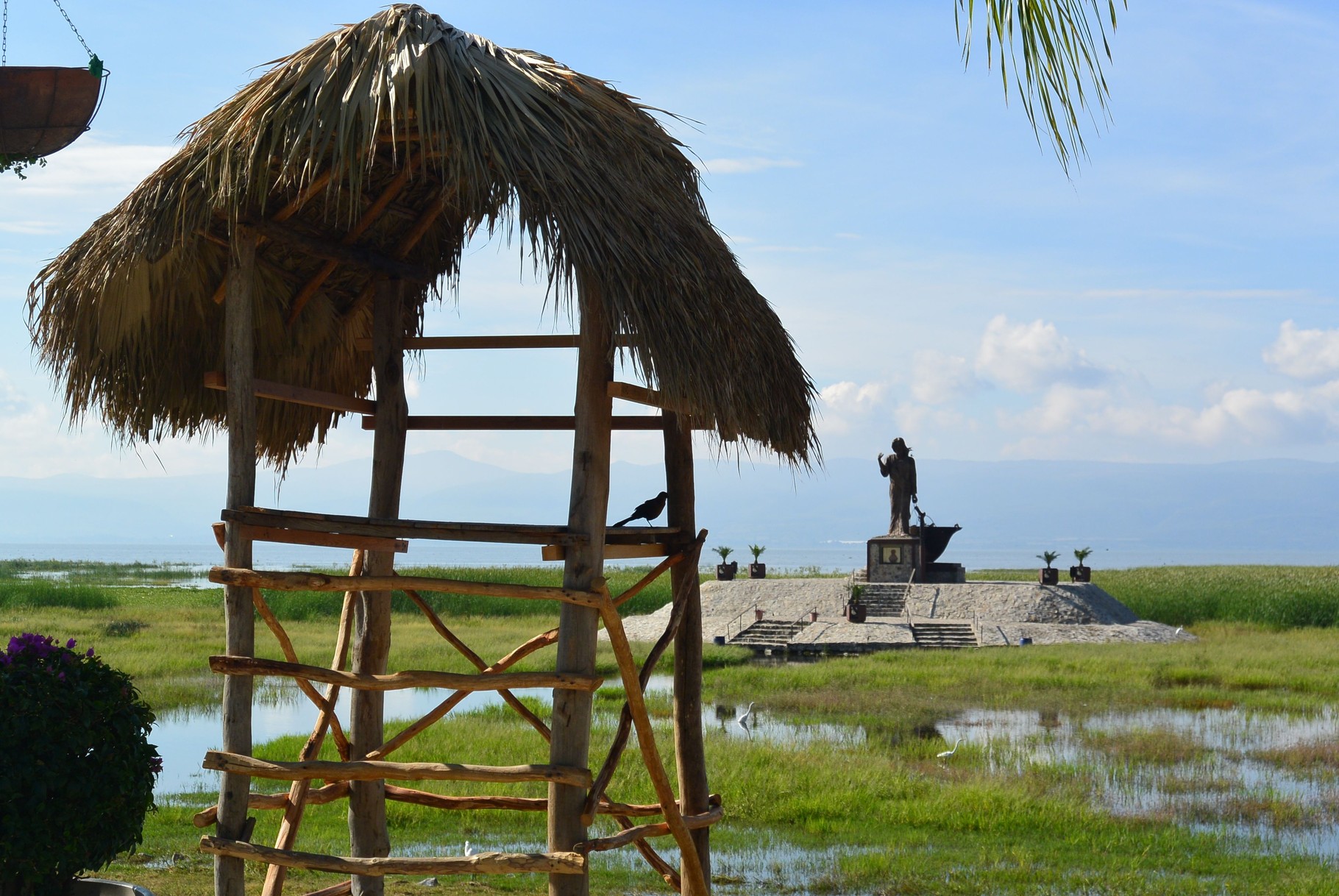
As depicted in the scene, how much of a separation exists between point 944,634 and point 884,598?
12.0ft

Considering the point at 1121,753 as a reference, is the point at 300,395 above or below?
above

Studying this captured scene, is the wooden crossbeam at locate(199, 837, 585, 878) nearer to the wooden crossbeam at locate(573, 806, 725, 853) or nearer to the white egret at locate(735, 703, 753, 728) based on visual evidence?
the wooden crossbeam at locate(573, 806, 725, 853)

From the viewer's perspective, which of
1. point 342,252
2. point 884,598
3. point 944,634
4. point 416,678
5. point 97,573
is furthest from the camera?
point 97,573

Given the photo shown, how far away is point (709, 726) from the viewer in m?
18.5

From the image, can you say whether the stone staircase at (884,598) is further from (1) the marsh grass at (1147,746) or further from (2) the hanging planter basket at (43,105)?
(2) the hanging planter basket at (43,105)

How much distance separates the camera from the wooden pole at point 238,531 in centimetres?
645

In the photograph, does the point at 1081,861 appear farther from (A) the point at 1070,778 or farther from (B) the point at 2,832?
(B) the point at 2,832

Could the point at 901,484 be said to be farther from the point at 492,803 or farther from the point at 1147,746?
the point at 492,803

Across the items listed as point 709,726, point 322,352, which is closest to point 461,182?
point 322,352

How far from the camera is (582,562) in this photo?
625 centimetres

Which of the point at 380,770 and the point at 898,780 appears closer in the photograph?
the point at 380,770

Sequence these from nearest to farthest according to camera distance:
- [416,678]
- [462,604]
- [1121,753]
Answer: [416,678]
[1121,753]
[462,604]

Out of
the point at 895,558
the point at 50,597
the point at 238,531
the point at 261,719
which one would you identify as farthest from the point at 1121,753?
the point at 50,597

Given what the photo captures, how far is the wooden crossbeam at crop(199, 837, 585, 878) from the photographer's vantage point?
19.8ft
